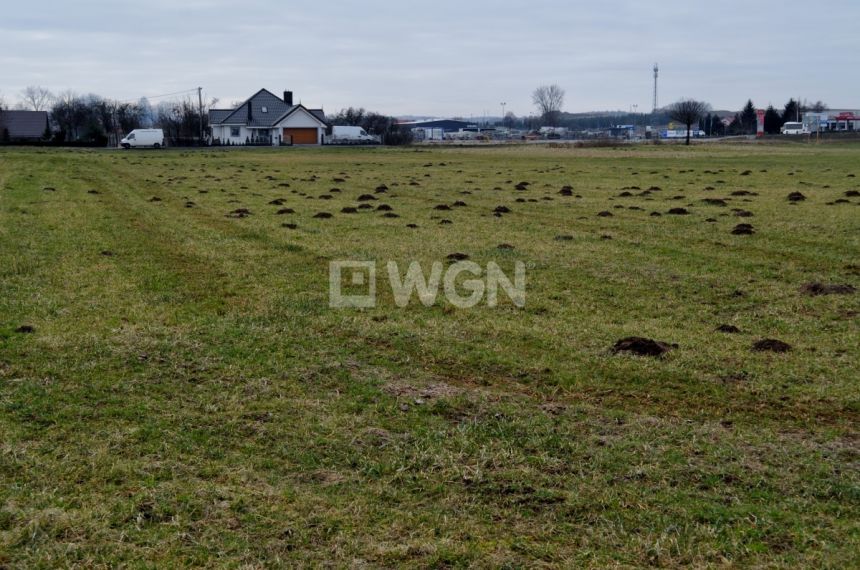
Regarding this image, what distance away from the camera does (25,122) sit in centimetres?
11356

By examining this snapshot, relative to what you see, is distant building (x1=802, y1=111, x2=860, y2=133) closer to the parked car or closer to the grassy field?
the parked car

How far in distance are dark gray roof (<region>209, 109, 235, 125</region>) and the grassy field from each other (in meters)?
94.9

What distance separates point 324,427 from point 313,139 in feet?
318

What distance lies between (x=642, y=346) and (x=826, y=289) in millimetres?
3931

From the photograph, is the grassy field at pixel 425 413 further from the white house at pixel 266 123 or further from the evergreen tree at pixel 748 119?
the evergreen tree at pixel 748 119

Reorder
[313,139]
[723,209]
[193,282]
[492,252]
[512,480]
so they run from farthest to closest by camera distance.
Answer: [313,139] < [723,209] < [492,252] < [193,282] < [512,480]

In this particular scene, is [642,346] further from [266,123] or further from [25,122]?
[25,122]

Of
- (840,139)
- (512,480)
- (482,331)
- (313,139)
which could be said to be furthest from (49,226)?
(840,139)

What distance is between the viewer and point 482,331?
889 centimetres

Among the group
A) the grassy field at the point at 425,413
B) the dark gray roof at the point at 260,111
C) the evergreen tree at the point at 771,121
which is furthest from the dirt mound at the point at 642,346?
the evergreen tree at the point at 771,121

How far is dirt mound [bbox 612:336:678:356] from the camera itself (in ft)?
26.1

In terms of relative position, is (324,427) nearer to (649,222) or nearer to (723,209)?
(649,222)

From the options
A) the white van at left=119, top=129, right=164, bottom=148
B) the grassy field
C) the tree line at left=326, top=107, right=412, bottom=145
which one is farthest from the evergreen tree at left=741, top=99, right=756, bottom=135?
the grassy field

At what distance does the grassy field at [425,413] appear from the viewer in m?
4.53
